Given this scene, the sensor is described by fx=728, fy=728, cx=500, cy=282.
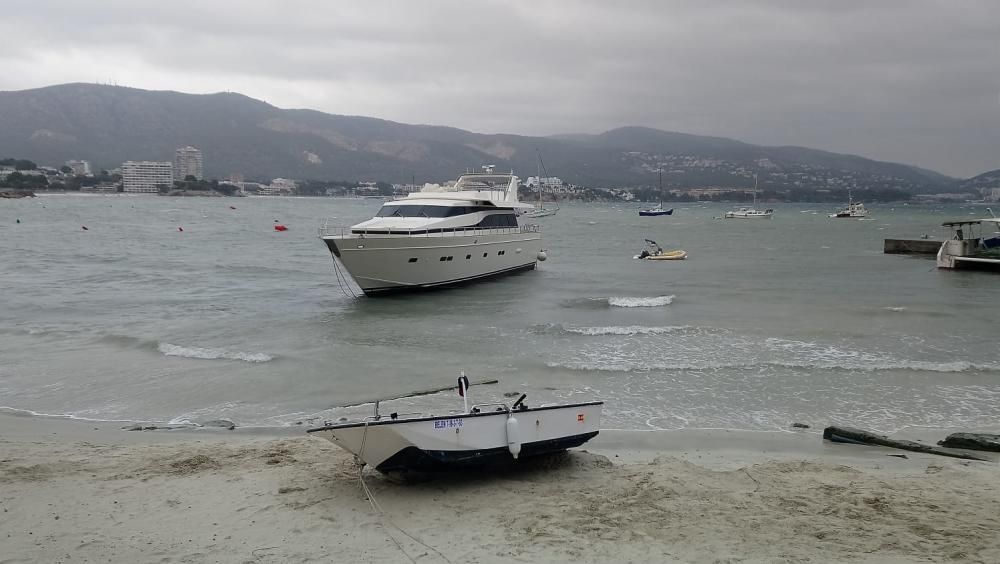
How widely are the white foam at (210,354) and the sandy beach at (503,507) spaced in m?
6.47

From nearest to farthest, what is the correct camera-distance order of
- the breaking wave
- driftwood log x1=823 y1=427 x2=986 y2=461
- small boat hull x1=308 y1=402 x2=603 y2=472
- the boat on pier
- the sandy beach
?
the sandy beach < small boat hull x1=308 y1=402 x2=603 y2=472 < driftwood log x1=823 y1=427 x2=986 y2=461 < the breaking wave < the boat on pier

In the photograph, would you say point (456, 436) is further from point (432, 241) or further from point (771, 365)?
point (432, 241)

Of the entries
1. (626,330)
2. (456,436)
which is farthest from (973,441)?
(626,330)

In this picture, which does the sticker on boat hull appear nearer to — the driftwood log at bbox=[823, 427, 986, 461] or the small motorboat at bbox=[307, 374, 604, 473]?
the small motorboat at bbox=[307, 374, 604, 473]

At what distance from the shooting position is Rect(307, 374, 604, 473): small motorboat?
27.0 ft

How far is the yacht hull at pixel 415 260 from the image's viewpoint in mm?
26875

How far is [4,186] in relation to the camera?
589 feet

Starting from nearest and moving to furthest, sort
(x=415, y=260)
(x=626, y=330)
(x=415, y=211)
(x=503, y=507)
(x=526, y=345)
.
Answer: (x=503, y=507)
(x=526, y=345)
(x=626, y=330)
(x=415, y=260)
(x=415, y=211)

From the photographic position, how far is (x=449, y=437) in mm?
8398

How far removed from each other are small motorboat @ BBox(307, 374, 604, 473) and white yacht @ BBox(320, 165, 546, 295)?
60.6 ft

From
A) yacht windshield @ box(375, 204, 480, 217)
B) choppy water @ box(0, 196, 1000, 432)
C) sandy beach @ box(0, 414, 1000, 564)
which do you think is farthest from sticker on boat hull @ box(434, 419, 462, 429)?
yacht windshield @ box(375, 204, 480, 217)

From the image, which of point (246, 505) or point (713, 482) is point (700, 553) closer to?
point (713, 482)

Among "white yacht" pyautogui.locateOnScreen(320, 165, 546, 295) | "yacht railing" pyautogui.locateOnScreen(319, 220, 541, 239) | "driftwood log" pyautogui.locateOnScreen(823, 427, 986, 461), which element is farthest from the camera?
"white yacht" pyautogui.locateOnScreen(320, 165, 546, 295)

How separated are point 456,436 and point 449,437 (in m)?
0.09
